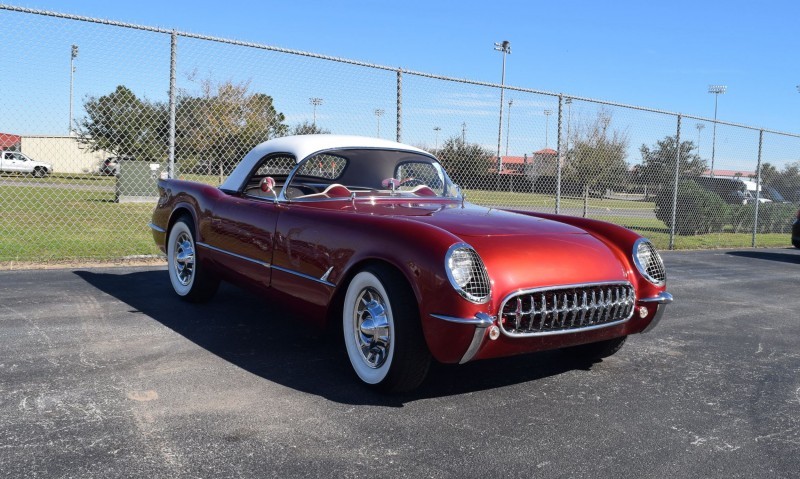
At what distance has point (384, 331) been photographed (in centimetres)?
322

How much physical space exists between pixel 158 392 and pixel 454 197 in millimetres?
2476

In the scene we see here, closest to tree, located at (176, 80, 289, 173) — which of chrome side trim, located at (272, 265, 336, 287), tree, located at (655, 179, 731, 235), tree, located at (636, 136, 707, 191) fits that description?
chrome side trim, located at (272, 265, 336, 287)

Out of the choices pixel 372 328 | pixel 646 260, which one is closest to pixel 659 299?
pixel 646 260

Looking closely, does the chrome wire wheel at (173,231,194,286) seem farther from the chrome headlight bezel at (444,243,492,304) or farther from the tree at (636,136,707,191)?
the tree at (636,136,707,191)

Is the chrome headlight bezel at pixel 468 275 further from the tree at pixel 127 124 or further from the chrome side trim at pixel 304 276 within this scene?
the tree at pixel 127 124

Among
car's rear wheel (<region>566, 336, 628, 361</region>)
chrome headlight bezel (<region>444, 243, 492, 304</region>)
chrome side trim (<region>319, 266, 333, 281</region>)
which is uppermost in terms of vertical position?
chrome headlight bezel (<region>444, 243, 492, 304</region>)

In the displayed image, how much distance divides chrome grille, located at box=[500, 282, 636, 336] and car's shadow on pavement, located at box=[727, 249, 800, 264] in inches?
357

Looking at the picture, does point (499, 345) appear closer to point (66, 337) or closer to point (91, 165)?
point (66, 337)

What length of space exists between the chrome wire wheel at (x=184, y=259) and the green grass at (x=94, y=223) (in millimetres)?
2299

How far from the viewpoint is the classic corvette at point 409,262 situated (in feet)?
9.89

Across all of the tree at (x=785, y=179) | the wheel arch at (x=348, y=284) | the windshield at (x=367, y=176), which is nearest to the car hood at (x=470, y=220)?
the windshield at (x=367, y=176)

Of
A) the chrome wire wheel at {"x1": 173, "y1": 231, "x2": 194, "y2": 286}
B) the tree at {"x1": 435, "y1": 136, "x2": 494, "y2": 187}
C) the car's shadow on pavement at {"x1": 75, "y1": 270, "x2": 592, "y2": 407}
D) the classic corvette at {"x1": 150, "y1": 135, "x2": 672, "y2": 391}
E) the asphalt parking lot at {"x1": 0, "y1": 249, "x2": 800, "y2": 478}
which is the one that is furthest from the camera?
the tree at {"x1": 435, "y1": 136, "x2": 494, "y2": 187}

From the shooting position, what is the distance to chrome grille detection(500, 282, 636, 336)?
304 cm

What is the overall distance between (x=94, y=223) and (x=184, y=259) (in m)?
6.70
